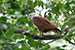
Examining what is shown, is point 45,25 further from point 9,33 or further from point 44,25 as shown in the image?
point 9,33

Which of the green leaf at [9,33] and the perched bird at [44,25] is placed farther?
the perched bird at [44,25]

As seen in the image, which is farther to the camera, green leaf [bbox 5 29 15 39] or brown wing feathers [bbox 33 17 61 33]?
brown wing feathers [bbox 33 17 61 33]

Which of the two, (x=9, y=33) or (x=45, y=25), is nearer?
(x=9, y=33)

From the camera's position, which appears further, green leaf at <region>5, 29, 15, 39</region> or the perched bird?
the perched bird

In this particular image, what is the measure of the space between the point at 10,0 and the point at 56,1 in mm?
538

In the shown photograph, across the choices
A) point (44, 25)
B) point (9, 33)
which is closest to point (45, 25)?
point (44, 25)

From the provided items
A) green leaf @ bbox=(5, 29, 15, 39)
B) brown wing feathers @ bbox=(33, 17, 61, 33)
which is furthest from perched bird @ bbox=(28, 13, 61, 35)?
green leaf @ bbox=(5, 29, 15, 39)

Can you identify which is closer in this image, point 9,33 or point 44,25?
point 9,33

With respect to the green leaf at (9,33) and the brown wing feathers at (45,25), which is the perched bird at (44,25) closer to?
the brown wing feathers at (45,25)

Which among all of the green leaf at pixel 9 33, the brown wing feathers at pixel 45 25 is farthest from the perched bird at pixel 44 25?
the green leaf at pixel 9 33

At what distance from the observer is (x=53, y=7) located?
1.74m

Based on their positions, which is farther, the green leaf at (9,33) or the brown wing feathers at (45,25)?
the brown wing feathers at (45,25)

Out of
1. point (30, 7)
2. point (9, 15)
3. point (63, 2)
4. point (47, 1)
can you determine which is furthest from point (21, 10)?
point (63, 2)

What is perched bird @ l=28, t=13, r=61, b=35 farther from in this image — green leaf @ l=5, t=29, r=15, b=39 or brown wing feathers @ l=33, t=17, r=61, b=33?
green leaf @ l=5, t=29, r=15, b=39
